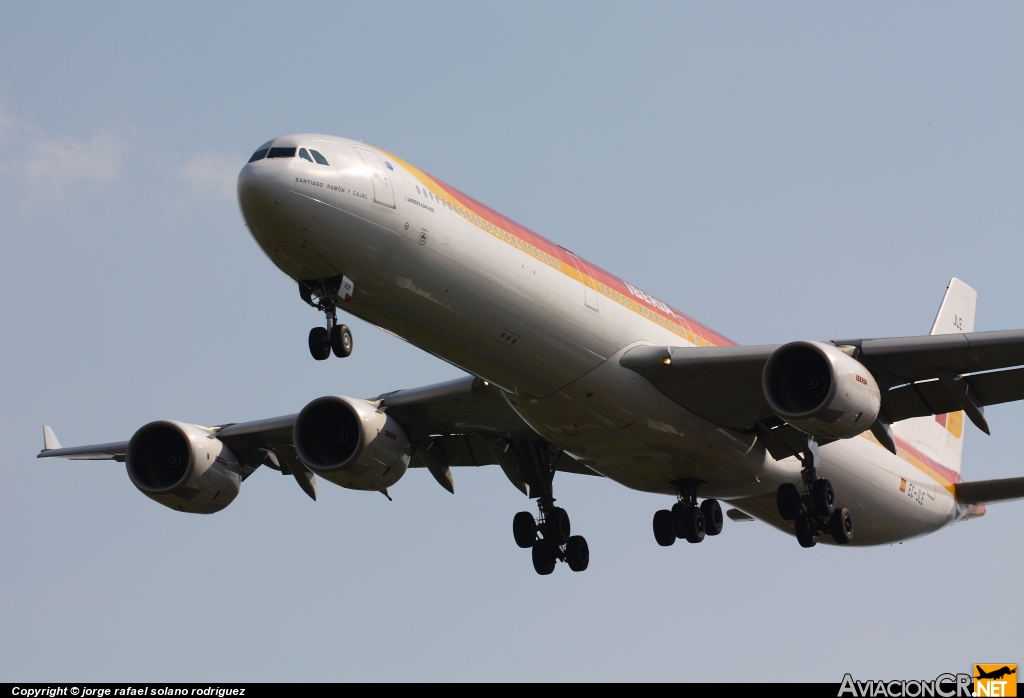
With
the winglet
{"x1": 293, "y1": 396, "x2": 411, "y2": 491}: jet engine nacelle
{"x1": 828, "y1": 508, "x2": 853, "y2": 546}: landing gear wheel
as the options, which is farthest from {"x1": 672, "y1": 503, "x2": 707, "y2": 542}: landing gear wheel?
the winglet

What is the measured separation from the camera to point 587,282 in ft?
78.4

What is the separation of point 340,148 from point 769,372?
8.88 metres

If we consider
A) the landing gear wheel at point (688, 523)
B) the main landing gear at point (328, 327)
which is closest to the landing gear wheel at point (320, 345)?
the main landing gear at point (328, 327)

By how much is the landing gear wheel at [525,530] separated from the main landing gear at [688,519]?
2.84 m

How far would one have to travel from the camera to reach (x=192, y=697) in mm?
21641

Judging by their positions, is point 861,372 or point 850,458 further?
point 850,458

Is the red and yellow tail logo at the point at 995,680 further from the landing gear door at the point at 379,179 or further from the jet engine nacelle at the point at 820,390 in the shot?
the landing gear door at the point at 379,179

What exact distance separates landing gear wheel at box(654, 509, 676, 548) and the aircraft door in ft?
21.9

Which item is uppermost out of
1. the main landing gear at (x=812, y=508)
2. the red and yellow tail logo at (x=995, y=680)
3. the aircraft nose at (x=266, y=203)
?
the aircraft nose at (x=266, y=203)

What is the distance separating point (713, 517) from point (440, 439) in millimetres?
6638

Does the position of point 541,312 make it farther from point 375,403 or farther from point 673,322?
point 375,403

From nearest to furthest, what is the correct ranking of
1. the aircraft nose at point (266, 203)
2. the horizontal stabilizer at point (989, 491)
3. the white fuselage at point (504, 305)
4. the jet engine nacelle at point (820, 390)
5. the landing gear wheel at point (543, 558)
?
the aircraft nose at point (266, 203) → the white fuselage at point (504, 305) → the jet engine nacelle at point (820, 390) → the landing gear wheel at point (543, 558) → the horizontal stabilizer at point (989, 491)

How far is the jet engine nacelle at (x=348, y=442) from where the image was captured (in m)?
27.6

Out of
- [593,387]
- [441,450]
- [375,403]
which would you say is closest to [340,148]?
[593,387]
